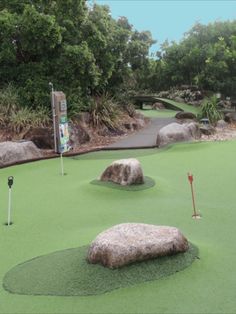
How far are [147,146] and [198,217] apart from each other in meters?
6.24

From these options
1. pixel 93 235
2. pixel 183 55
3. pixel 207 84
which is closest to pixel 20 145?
pixel 93 235

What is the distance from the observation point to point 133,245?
3893 mm

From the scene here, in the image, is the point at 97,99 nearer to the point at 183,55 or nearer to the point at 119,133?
the point at 119,133

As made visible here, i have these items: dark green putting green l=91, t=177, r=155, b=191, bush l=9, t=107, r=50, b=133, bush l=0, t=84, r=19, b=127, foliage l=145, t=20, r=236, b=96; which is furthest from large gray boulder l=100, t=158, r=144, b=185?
foliage l=145, t=20, r=236, b=96

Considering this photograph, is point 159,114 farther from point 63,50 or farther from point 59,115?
point 59,115

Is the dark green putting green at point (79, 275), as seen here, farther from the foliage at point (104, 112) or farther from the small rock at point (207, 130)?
the foliage at point (104, 112)

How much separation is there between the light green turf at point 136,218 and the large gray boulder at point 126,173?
0.28 meters

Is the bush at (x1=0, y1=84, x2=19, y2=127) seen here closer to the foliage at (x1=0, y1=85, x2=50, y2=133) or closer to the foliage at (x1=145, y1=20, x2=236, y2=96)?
the foliage at (x1=0, y1=85, x2=50, y2=133)

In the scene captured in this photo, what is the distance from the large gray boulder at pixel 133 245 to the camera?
12.7 feet

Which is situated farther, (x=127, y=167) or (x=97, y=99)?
(x=97, y=99)

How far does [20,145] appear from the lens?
33.1ft

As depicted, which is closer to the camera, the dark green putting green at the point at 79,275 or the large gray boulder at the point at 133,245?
the dark green putting green at the point at 79,275

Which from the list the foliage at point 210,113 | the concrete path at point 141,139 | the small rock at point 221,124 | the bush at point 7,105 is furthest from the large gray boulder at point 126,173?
the foliage at point 210,113

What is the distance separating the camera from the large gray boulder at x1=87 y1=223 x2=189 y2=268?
3.87 m
